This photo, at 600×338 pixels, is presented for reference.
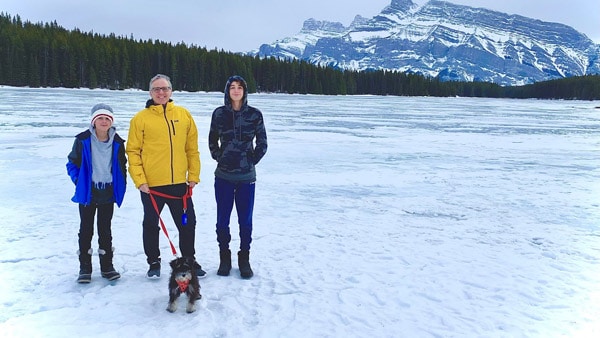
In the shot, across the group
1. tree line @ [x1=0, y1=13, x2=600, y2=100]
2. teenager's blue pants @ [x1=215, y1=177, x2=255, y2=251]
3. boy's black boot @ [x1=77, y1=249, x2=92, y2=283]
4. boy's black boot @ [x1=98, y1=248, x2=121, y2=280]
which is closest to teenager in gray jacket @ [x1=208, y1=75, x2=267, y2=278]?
teenager's blue pants @ [x1=215, y1=177, x2=255, y2=251]

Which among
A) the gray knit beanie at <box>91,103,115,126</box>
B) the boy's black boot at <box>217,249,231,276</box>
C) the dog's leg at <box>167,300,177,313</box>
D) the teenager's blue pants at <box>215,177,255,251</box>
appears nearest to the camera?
the dog's leg at <box>167,300,177,313</box>

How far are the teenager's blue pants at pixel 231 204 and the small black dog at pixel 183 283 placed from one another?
2.78 ft

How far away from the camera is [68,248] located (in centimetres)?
540

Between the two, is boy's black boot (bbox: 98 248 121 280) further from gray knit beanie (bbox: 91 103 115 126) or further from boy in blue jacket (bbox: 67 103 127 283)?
gray knit beanie (bbox: 91 103 115 126)

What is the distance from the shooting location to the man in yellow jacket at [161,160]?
4.28m

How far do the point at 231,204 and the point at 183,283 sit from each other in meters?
1.10

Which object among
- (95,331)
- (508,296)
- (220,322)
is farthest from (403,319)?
(95,331)

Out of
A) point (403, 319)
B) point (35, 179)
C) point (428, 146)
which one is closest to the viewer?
point (403, 319)

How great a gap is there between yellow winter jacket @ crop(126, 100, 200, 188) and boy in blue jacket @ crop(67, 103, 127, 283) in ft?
0.55

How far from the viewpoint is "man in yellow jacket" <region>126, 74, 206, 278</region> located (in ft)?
14.0

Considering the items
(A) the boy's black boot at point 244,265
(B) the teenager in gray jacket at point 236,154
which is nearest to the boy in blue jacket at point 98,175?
(B) the teenager in gray jacket at point 236,154

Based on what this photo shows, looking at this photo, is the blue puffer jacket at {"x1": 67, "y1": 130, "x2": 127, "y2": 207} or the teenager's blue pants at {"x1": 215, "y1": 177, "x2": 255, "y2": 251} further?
the teenager's blue pants at {"x1": 215, "y1": 177, "x2": 255, "y2": 251}

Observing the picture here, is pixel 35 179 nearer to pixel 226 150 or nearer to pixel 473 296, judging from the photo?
pixel 226 150

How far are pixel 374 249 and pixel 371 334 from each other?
2021 mm
